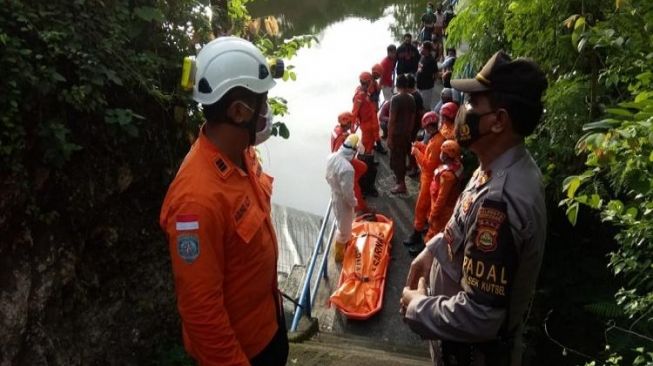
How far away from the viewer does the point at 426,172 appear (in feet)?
20.1

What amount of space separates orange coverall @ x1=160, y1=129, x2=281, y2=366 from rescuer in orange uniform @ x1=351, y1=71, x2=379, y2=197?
5561mm

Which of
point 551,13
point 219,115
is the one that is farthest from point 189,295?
point 551,13

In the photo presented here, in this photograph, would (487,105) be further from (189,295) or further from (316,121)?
(316,121)

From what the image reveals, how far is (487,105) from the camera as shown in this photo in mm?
2010

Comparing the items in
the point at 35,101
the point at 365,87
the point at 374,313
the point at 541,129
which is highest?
the point at 365,87

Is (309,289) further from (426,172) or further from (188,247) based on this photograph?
(188,247)

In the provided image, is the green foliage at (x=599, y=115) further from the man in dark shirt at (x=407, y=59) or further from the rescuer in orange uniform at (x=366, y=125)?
the man in dark shirt at (x=407, y=59)

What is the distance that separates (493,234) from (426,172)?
432cm

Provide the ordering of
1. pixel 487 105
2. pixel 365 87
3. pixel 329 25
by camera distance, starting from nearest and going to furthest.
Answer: pixel 487 105, pixel 365 87, pixel 329 25

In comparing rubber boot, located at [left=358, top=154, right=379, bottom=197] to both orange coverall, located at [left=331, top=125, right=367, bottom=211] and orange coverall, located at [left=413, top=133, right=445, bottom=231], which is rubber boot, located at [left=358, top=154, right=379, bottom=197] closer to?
orange coverall, located at [left=331, top=125, right=367, bottom=211]

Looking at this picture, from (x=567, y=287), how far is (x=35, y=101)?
164 inches

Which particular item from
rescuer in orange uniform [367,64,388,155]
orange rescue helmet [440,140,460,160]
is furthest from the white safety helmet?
rescuer in orange uniform [367,64,388,155]

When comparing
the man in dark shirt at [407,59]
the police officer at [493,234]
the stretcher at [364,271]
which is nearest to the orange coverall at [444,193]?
the stretcher at [364,271]

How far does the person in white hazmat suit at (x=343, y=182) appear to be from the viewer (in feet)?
19.8
